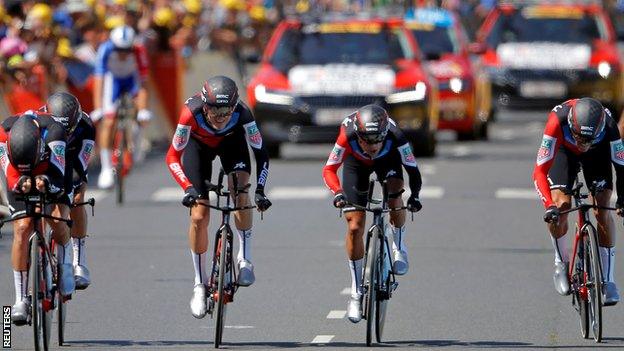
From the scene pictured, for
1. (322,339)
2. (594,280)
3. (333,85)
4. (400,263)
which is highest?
(333,85)

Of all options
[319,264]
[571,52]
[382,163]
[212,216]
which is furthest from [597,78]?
[382,163]

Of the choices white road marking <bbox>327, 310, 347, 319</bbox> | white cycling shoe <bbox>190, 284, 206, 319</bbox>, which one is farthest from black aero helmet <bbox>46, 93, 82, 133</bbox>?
white road marking <bbox>327, 310, 347, 319</bbox>

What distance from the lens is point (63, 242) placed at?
1212cm

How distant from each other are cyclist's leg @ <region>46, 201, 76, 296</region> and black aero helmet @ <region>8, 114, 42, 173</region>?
26.5 inches

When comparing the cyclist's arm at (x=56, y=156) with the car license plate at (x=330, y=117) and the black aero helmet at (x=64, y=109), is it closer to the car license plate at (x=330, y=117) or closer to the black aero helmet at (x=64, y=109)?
the black aero helmet at (x=64, y=109)

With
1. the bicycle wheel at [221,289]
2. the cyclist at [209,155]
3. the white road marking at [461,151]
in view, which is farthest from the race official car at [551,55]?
the bicycle wheel at [221,289]

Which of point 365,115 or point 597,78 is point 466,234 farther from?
point 597,78

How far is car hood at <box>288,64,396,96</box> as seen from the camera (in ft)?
82.6

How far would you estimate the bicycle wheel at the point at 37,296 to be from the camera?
11016 millimetres

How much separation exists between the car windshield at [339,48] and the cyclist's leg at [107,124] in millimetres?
3477

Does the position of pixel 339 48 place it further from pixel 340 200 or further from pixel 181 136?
pixel 340 200

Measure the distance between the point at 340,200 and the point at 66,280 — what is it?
1.66 m

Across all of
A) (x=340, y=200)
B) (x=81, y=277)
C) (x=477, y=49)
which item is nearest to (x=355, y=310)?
(x=340, y=200)

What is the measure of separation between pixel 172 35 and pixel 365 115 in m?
18.8
